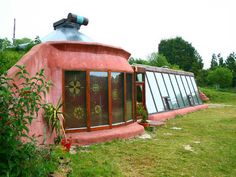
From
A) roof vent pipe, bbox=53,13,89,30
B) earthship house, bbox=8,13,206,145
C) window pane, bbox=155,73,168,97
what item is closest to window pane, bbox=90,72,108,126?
earthship house, bbox=8,13,206,145

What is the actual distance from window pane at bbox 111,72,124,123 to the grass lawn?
2.97 feet

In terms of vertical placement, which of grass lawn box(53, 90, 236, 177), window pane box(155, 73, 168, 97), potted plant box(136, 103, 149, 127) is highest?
window pane box(155, 73, 168, 97)

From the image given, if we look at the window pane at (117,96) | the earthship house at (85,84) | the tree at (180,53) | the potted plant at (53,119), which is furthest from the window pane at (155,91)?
the tree at (180,53)

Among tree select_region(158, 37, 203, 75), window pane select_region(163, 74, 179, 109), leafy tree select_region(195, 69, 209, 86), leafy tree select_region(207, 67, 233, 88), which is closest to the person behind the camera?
window pane select_region(163, 74, 179, 109)

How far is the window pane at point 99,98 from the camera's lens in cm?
739

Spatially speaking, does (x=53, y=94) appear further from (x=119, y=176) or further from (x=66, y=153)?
(x=119, y=176)

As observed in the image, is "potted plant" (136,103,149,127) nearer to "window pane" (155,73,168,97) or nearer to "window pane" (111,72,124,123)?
"window pane" (111,72,124,123)

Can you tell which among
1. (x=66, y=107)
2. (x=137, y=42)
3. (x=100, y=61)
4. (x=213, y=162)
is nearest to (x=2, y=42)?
(x=66, y=107)

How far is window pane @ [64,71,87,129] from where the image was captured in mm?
6988

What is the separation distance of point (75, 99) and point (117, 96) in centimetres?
161

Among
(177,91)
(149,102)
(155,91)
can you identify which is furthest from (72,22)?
(177,91)

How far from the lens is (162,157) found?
6.13m

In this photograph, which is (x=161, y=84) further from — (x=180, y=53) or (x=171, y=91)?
(x=180, y=53)

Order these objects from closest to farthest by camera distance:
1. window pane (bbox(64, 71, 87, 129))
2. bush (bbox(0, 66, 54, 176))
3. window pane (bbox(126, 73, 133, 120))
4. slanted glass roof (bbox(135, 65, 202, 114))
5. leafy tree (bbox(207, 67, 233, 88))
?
bush (bbox(0, 66, 54, 176))
window pane (bbox(64, 71, 87, 129))
window pane (bbox(126, 73, 133, 120))
slanted glass roof (bbox(135, 65, 202, 114))
leafy tree (bbox(207, 67, 233, 88))
